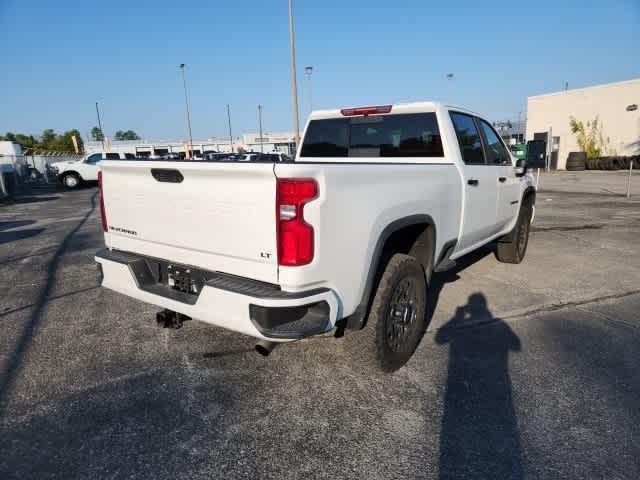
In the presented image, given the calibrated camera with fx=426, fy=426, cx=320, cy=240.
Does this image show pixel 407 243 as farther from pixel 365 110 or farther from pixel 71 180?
pixel 71 180

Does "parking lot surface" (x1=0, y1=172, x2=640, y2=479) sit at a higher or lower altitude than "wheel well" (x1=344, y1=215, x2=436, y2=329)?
lower

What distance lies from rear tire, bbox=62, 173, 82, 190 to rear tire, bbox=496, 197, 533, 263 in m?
22.2

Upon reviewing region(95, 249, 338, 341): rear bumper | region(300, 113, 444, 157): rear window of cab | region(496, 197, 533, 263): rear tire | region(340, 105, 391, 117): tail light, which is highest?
region(340, 105, 391, 117): tail light

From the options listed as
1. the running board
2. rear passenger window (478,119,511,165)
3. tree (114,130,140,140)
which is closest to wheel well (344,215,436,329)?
the running board

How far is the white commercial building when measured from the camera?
26.3m

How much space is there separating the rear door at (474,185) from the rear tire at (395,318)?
1019 mm

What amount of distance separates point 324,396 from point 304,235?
1223 millimetres

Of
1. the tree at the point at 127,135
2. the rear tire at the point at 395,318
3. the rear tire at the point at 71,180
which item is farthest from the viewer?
the tree at the point at 127,135

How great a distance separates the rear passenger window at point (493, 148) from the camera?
4.64 metres

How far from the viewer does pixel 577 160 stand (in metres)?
28.0

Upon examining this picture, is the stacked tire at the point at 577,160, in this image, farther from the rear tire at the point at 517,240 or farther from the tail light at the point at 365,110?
the tail light at the point at 365,110

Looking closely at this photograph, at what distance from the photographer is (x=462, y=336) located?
3701 mm

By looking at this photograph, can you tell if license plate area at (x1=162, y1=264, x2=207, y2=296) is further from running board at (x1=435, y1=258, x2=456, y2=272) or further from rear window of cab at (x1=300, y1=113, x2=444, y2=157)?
rear window of cab at (x1=300, y1=113, x2=444, y2=157)

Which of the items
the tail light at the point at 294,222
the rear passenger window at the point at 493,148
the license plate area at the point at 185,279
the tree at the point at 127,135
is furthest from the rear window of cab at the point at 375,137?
the tree at the point at 127,135
